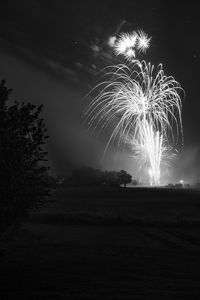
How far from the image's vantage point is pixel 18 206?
18859 mm

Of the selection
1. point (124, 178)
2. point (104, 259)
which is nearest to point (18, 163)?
point (104, 259)

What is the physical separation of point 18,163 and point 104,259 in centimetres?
984

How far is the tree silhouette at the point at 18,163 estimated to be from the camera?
18234 millimetres

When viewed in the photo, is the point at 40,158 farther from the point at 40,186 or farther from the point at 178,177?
the point at 178,177

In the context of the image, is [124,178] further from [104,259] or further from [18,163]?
[18,163]

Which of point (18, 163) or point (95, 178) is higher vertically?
point (95, 178)

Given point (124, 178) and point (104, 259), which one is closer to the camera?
point (104, 259)

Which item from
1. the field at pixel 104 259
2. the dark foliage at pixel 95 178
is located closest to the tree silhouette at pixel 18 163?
the field at pixel 104 259

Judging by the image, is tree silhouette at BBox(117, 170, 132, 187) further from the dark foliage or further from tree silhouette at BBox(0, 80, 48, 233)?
tree silhouette at BBox(0, 80, 48, 233)

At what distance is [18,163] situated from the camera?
18312 mm

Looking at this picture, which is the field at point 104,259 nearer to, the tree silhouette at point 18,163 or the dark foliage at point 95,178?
the tree silhouette at point 18,163

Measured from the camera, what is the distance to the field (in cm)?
1686

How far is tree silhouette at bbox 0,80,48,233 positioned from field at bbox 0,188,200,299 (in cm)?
206

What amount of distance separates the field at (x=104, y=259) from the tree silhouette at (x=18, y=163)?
2.06 m
